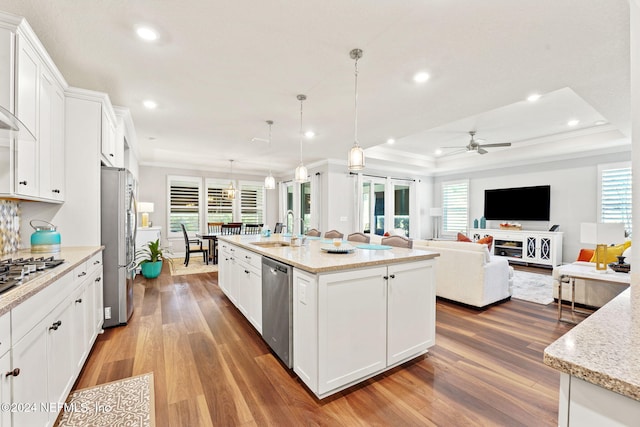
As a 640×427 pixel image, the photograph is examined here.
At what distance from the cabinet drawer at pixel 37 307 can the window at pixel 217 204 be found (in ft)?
22.1

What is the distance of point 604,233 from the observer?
9.91 ft

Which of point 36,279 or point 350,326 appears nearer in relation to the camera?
point 36,279

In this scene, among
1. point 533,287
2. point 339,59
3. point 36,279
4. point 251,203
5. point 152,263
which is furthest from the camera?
point 251,203

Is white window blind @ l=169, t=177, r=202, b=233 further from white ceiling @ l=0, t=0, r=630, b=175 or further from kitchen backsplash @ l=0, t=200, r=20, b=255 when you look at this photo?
kitchen backsplash @ l=0, t=200, r=20, b=255

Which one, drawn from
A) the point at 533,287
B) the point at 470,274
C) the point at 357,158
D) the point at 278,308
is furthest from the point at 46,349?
the point at 533,287

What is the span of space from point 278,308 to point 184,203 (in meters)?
6.75

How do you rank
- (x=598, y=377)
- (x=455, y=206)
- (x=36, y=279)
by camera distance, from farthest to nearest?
(x=455, y=206) → (x=36, y=279) → (x=598, y=377)

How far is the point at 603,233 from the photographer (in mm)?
3025

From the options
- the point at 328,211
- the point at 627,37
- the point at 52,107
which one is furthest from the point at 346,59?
the point at 328,211

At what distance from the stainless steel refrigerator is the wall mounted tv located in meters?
7.86

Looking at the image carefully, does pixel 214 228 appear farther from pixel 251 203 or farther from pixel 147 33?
pixel 147 33

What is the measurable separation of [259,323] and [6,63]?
8.78 feet

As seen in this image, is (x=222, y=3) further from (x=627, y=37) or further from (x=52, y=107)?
(x=627, y=37)

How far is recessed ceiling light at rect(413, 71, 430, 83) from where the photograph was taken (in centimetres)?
275
